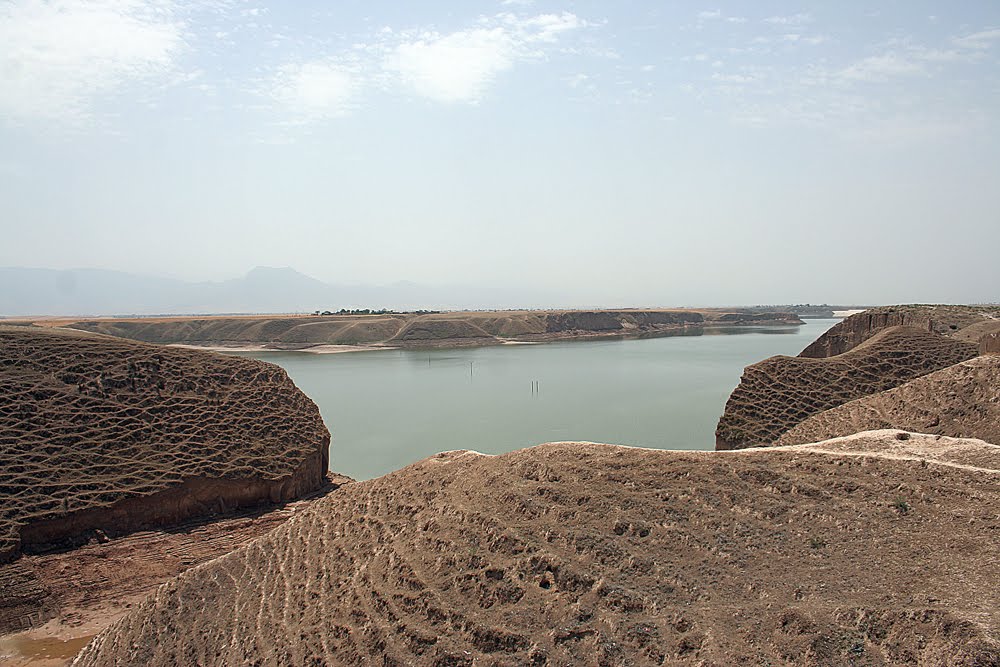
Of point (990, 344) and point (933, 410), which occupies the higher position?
point (990, 344)

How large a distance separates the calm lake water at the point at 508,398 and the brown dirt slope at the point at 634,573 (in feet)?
46.6

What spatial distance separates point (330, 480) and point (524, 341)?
72946 millimetres

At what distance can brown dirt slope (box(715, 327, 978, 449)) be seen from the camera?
2050 centimetres

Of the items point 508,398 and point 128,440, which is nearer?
point 128,440

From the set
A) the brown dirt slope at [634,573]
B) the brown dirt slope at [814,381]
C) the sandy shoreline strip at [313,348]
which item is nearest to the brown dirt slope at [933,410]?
the brown dirt slope at [814,381]

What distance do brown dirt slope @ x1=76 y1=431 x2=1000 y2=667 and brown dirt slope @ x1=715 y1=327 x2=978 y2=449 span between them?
8146mm

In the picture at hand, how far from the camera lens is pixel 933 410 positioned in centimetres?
1716

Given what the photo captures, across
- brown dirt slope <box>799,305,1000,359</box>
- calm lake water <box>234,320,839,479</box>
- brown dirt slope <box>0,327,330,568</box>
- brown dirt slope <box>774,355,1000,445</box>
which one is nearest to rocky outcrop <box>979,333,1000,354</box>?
brown dirt slope <box>774,355,1000,445</box>

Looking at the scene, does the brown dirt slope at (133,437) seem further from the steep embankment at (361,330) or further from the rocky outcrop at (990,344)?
the steep embankment at (361,330)

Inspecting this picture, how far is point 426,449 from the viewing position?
28.2 meters

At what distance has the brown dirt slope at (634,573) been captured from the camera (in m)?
6.96

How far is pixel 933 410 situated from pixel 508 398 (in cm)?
2788

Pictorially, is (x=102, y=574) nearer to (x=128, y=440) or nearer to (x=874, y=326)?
(x=128, y=440)

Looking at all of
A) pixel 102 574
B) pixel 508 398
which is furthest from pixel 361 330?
pixel 102 574
